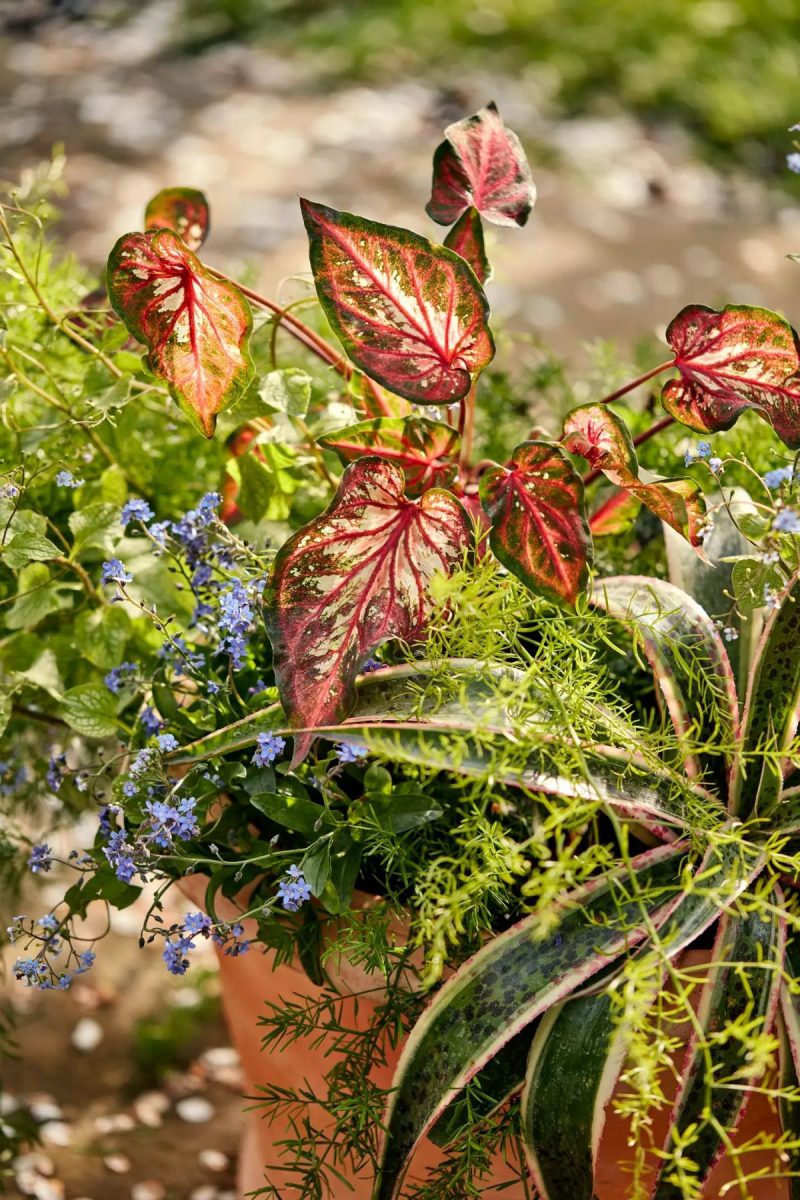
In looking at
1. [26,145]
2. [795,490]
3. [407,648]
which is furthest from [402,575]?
[26,145]

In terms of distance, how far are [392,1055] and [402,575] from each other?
0.37 meters

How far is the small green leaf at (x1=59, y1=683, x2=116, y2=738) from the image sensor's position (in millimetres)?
965

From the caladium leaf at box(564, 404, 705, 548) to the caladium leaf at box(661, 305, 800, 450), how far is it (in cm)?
5

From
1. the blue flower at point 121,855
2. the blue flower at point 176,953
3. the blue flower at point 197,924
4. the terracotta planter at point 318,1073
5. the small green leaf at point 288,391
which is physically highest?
the small green leaf at point 288,391

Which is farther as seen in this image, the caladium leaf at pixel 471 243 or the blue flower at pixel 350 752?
the caladium leaf at pixel 471 243

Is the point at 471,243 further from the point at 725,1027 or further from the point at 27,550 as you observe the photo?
the point at 725,1027

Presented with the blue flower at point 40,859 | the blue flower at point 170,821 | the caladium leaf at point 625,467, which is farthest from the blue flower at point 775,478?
the blue flower at point 40,859

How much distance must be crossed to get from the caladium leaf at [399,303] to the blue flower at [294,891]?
0.34 metres

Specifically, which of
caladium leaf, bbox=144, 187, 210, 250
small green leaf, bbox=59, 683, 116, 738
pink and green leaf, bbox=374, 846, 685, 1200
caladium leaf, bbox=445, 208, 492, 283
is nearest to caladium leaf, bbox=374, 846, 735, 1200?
pink and green leaf, bbox=374, 846, 685, 1200

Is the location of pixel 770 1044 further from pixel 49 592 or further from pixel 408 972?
pixel 49 592

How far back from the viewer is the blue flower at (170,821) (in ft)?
2.78

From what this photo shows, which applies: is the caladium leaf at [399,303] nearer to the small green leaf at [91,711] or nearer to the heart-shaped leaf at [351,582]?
the heart-shaped leaf at [351,582]

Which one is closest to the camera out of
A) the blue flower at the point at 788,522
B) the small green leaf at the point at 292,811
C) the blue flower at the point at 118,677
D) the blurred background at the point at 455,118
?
the blue flower at the point at 788,522

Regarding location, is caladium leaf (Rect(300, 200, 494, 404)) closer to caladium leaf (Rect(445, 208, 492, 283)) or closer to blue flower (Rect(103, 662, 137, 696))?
caladium leaf (Rect(445, 208, 492, 283))
